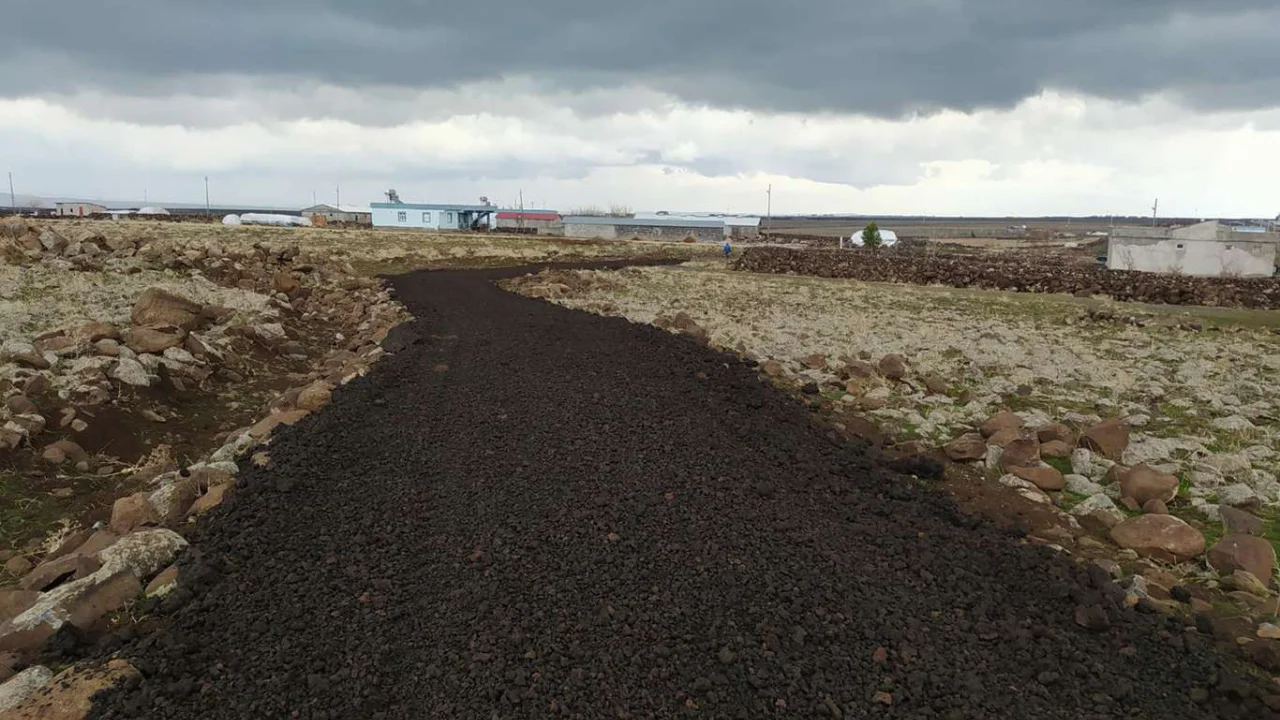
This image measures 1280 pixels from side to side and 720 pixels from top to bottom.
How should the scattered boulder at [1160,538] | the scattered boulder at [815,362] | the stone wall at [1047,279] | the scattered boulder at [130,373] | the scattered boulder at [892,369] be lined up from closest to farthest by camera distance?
1. the scattered boulder at [1160,538]
2. the scattered boulder at [130,373]
3. the scattered boulder at [892,369]
4. the scattered boulder at [815,362]
5. the stone wall at [1047,279]

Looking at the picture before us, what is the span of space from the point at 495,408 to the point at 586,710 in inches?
266

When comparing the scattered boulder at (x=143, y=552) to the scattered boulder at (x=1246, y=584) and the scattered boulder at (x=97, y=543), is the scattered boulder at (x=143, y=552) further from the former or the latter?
the scattered boulder at (x=1246, y=584)

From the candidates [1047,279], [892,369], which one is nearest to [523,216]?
[1047,279]

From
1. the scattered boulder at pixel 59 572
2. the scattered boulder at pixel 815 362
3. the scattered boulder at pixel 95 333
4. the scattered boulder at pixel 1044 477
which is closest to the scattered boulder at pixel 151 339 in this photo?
the scattered boulder at pixel 95 333

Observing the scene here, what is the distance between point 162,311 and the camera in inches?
586

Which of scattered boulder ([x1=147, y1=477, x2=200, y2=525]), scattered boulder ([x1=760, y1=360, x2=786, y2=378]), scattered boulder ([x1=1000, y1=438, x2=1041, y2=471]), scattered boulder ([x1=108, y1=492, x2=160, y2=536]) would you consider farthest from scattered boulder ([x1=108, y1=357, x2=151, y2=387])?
scattered boulder ([x1=1000, y1=438, x2=1041, y2=471])

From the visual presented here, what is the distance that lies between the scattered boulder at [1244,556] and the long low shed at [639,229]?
102068 millimetres

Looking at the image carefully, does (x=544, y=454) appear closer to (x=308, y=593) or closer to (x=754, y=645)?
(x=308, y=593)

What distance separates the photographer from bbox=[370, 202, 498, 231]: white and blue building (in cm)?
10894

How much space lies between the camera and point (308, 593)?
5.55 meters

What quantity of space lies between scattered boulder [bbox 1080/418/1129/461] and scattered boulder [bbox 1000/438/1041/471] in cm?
119

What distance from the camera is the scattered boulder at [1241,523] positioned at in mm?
7430

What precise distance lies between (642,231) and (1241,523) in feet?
347

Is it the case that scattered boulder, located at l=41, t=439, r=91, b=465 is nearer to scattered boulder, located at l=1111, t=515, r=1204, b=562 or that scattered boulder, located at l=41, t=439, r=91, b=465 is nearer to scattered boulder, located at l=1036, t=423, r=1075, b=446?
scattered boulder, located at l=1111, t=515, r=1204, b=562
